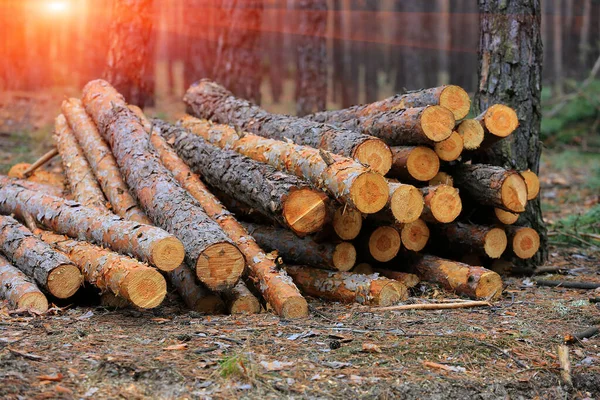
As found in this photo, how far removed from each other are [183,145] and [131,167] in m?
0.94

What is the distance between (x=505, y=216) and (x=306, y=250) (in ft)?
6.60

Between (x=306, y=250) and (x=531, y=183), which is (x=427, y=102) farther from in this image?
(x=306, y=250)

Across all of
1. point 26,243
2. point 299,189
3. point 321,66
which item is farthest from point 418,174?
point 321,66

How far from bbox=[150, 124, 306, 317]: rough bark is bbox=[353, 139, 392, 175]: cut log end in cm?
100

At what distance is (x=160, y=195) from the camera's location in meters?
6.14

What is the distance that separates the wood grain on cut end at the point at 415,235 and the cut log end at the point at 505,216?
2.59 feet

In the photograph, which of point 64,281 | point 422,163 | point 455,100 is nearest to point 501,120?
point 455,100

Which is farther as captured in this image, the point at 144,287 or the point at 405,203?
the point at 405,203

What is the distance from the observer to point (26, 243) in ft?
19.5

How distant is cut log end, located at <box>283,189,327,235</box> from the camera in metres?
5.47

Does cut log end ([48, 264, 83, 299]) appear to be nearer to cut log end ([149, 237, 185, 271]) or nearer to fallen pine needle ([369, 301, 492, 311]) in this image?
cut log end ([149, 237, 185, 271])

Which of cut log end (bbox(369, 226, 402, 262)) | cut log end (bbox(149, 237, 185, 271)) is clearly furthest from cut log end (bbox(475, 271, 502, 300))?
cut log end (bbox(149, 237, 185, 271))

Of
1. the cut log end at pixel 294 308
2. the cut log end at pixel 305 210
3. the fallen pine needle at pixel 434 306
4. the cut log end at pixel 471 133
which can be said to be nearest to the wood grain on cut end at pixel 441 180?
the cut log end at pixel 471 133

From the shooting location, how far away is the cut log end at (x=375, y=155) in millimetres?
5945
